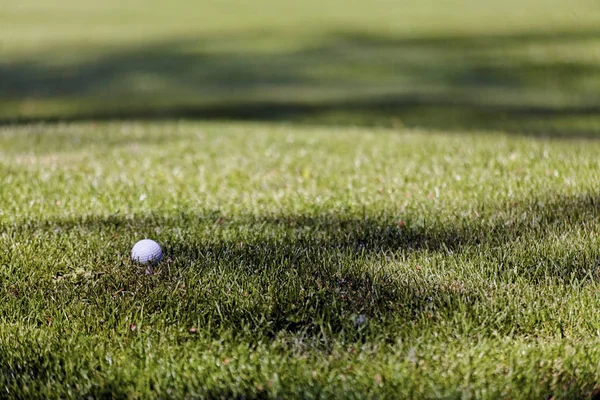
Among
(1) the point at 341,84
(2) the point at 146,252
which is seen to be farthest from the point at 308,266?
(1) the point at 341,84

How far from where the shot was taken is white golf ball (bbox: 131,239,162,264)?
14.9 ft

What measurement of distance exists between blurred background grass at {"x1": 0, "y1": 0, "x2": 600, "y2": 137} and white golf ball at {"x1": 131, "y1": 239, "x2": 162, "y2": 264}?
8.21 meters

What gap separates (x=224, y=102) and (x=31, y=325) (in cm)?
1250

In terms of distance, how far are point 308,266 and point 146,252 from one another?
0.92 m

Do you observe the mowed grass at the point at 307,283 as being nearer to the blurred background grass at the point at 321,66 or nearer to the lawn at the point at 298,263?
the lawn at the point at 298,263

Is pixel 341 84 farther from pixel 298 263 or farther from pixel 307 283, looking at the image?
pixel 307 283

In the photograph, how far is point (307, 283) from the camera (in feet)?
13.8

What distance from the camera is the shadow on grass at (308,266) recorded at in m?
3.95

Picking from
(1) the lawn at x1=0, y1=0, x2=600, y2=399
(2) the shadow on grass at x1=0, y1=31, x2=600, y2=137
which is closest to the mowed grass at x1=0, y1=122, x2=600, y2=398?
(1) the lawn at x1=0, y1=0, x2=600, y2=399

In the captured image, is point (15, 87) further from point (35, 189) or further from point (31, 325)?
point (31, 325)

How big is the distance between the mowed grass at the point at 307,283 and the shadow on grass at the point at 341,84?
6229mm

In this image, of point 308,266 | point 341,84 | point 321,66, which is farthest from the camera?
point 321,66

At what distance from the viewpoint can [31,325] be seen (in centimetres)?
391

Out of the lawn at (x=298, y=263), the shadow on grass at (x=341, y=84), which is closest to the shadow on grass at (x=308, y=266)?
the lawn at (x=298, y=263)
